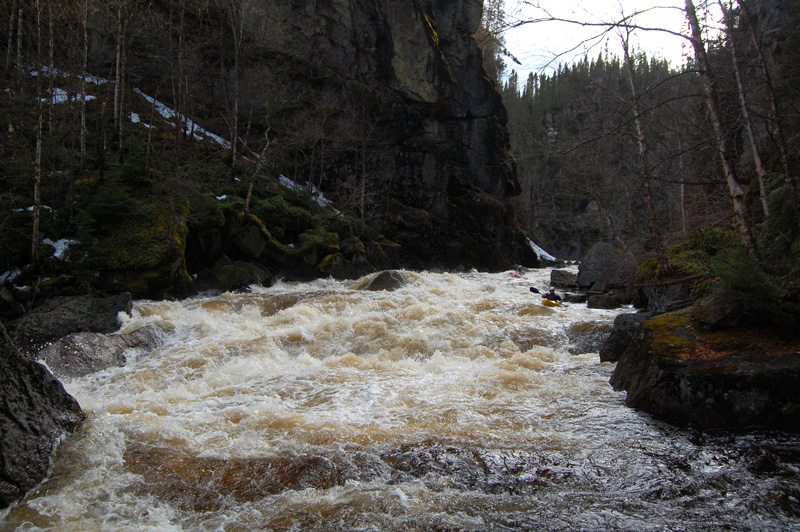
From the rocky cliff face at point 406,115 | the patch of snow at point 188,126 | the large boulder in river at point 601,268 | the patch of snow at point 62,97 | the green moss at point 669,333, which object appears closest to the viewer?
the green moss at point 669,333

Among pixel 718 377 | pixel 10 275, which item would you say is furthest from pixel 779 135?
pixel 10 275

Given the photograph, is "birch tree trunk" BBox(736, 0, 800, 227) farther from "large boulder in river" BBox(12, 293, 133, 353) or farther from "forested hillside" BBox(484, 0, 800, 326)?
"large boulder in river" BBox(12, 293, 133, 353)

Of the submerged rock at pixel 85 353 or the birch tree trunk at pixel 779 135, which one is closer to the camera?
the birch tree trunk at pixel 779 135

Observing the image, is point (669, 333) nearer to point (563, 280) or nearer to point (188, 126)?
point (563, 280)

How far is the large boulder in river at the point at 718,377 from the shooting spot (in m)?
4.41

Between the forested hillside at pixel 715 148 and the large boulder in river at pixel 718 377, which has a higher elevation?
the forested hillside at pixel 715 148

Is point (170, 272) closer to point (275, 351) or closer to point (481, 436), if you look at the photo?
point (275, 351)

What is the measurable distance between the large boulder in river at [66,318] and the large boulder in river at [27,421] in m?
4.16

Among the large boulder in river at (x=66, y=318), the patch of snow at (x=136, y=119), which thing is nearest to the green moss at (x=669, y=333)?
the large boulder in river at (x=66, y=318)

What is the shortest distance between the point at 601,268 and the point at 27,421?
1700cm

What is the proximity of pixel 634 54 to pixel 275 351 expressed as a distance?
40.7ft

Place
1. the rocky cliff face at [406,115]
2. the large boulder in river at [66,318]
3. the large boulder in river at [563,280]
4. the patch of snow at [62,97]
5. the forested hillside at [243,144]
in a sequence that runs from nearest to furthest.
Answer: the large boulder in river at [66,318], the forested hillside at [243,144], the patch of snow at [62,97], the large boulder in river at [563,280], the rocky cliff face at [406,115]

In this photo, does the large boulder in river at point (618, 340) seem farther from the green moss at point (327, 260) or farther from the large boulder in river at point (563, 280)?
the green moss at point (327, 260)

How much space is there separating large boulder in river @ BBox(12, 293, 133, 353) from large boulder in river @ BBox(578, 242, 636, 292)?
14039mm
